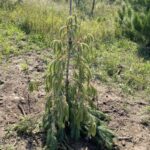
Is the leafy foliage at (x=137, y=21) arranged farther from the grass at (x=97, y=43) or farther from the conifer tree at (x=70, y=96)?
the conifer tree at (x=70, y=96)

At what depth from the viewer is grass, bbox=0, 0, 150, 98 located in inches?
235

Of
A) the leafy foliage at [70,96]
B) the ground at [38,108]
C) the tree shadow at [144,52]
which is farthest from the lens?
the tree shadow at [144,52]

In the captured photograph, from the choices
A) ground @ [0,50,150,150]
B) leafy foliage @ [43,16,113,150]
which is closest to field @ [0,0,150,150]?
ground @ [0,50,150,150]

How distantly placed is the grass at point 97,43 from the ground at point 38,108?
410 millimetres

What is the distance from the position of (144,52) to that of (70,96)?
388cm

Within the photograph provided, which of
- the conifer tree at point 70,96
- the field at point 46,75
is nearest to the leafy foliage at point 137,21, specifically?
the field at point 46,75

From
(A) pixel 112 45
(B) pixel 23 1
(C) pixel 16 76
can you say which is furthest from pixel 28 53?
(B) pixel 23 1

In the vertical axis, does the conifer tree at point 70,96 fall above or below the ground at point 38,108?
above

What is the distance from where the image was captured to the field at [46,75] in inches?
162

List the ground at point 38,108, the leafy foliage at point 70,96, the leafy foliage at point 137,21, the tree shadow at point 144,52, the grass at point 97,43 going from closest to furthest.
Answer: the leafy foliage at point 70,96, the ground at point 38,108, the grass at point 97,43, the tree shadow at point 144,52, the leafy foliage at point 137,21

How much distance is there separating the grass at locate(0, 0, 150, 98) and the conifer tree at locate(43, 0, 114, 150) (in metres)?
1.70

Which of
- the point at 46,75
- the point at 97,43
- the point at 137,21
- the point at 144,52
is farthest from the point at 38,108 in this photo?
the point at 137,21

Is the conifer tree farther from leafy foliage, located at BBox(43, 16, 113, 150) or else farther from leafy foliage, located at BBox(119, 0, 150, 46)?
leafy foliage, located at BBox(119, 0, 150, 46)

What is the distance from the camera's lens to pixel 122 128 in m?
4.48
